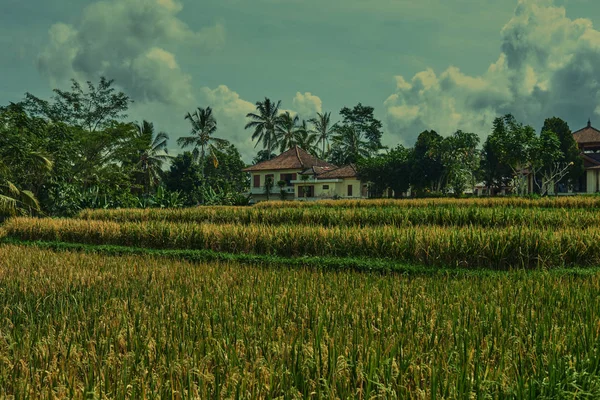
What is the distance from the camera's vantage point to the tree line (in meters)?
23.9

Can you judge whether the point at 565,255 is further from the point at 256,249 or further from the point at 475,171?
the point at 475,171

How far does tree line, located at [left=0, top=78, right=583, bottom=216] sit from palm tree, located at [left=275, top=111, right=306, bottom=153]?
0.10m

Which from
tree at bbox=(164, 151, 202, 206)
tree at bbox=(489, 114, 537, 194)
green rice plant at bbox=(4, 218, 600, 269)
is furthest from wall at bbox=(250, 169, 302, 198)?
green rice plant at bbox=(4, 218, 600, 269)

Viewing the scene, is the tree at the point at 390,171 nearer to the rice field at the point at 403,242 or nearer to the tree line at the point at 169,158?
the tree line at the point at 169,158

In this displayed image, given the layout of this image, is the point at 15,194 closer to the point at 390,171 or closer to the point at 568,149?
the point at 390,171

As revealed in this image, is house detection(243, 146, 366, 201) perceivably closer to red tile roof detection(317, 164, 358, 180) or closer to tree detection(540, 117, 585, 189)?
red tile roof detection(317, 164, 358, 180)

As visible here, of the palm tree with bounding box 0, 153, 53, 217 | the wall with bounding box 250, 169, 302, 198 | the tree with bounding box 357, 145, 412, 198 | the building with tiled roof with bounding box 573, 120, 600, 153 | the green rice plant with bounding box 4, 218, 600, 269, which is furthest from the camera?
the wall with bounding box 250, 169, 302, 198

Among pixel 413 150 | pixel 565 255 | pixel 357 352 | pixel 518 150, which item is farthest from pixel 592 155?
pixel 357 352

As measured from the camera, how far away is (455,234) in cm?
988

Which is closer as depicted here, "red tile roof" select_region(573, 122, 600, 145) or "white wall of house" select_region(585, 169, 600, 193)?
"white wall of house" select_region(585, 169, 600, 193)

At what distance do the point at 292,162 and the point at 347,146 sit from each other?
8809 mm

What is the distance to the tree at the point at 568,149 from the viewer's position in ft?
111

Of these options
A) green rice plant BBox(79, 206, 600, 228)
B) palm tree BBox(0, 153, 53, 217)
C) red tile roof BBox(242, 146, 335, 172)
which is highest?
red tile roof BBox(242, 146, 335, 172)

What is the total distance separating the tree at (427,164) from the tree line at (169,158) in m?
0.07
